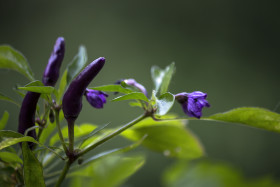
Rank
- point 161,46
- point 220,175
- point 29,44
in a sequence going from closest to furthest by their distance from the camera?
point 220,175
point 29,44
point 161,46

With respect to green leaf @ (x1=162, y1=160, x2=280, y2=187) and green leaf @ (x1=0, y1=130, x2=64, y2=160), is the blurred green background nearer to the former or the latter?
green leaf @ (x1=162, y1=160, x2=280, y2=187)

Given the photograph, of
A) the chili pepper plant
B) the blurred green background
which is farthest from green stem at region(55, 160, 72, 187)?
the blurred green background

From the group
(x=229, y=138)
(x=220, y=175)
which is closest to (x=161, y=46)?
(x=229, y=138)

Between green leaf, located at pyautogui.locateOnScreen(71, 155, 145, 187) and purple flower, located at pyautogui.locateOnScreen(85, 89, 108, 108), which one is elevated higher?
purple flower, located at pyautogui.locateOnScreen(85, 89, 108, 108)

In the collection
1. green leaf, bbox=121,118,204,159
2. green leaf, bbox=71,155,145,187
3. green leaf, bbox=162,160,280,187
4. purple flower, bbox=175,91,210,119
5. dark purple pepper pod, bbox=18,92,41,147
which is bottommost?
green leaf, bbox=162,160,280,187

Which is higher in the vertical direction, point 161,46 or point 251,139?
point 161,46

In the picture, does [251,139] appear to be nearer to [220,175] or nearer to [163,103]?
[220,175]

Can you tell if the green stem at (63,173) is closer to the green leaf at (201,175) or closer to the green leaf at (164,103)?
the green leaf at (164,103)
